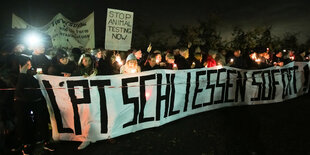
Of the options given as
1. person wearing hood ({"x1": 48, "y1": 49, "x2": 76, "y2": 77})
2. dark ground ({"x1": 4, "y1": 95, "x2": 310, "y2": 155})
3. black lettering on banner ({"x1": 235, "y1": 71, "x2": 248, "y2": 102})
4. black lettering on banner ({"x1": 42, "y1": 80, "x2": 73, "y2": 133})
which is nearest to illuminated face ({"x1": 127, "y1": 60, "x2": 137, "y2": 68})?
person wearing hood ({"x1": 48, "y1": 49, "x2": 76, "y2": 77})

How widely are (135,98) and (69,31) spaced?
4.68 metres

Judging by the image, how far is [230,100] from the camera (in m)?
6.57

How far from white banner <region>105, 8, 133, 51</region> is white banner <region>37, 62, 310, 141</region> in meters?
1.63

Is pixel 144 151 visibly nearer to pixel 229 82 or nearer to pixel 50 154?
pixel 50 154

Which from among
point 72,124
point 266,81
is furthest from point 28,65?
point 266,81

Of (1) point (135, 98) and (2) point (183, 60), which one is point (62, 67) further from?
(2) point (183, 60)

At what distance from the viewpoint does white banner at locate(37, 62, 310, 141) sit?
13.7 feet

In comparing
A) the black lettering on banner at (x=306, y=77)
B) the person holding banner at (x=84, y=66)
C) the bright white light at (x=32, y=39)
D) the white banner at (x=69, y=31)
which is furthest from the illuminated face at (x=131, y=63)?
the black lettering on banner at (x=306, y=77)

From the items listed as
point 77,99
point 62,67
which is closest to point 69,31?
point 62,67

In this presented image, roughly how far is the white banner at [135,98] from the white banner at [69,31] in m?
3.90

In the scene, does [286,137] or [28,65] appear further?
[286,137]

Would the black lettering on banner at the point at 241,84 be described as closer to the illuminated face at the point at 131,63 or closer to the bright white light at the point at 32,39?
the illuminated face at the point at 131,63

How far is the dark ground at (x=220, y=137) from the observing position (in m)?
3.84

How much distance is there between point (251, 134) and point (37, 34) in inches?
288
